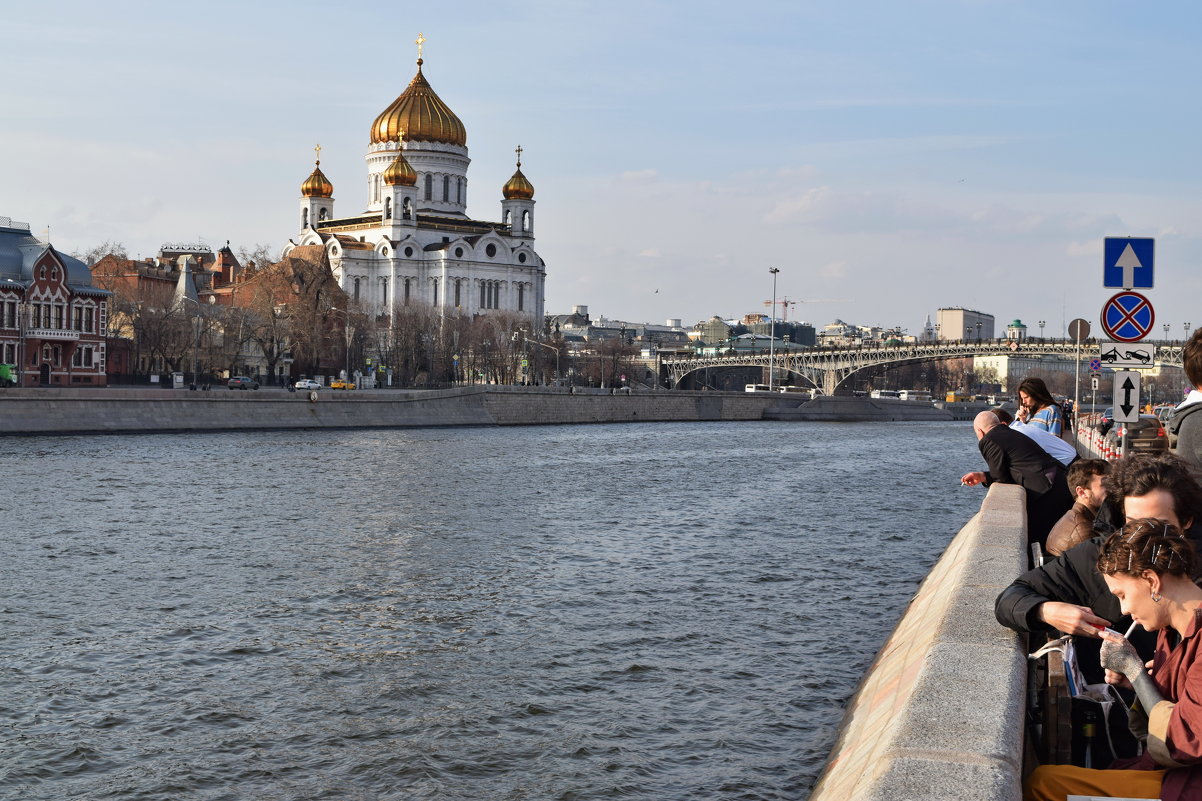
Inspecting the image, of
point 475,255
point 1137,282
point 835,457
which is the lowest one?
point 835,457

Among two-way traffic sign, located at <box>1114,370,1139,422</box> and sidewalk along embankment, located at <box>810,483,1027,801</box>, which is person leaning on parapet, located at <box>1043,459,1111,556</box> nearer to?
sidewalk along embankment, located at <box>810,483,1027,801</box>

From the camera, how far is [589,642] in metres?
10.8

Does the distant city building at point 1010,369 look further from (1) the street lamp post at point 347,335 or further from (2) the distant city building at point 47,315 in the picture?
(2) the distant city building at point 47,315

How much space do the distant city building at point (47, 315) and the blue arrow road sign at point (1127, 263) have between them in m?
44.1

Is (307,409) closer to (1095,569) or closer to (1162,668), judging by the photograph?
(1095,569)

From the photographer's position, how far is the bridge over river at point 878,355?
80.3 meters

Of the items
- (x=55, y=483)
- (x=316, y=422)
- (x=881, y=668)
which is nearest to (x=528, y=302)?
(x=316, y=422)

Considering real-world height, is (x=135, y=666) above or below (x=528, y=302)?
below

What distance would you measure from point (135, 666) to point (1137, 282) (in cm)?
829

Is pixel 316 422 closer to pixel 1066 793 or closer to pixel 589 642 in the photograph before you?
pixel 589 642

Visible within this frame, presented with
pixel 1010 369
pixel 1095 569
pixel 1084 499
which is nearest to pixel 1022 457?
pixel 1084 499

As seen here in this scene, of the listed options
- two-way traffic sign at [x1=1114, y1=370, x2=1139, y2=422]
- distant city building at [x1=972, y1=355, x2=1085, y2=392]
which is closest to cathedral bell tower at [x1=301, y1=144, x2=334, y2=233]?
distant city building at [x1=972, y1=355, x2=1085, y2=392]

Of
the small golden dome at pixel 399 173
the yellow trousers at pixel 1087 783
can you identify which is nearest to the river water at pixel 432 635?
the yellow trousers at pixel 1087 783

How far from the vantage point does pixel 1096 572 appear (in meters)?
4.72
